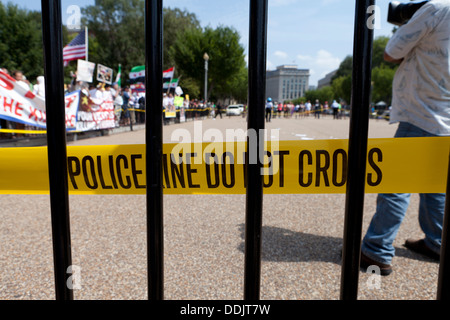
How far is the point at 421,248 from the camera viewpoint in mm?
2627

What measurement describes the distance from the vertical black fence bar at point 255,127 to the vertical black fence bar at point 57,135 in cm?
44

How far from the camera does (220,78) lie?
4600 cm

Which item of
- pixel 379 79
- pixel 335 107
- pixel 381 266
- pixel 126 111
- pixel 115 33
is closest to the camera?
pixel 381 266

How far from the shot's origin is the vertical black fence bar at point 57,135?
0.78 m

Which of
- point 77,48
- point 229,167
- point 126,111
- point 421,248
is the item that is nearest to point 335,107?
point 126,111

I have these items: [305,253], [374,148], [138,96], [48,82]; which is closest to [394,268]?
[305,253]

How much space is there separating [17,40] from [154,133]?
132 ft

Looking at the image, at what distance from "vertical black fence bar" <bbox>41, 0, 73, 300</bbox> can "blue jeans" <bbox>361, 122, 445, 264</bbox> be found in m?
1.94

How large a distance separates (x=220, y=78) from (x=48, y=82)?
46.4 metres

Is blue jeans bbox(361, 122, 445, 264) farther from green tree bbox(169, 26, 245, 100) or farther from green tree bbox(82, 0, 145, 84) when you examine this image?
green tree bbox(169, 26, 245, 100)

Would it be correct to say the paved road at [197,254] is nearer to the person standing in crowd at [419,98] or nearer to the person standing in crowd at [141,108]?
the person standing in crowd at [419,98]

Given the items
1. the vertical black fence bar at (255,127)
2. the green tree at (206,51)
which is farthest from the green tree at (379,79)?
the vertical black fence bar at (255,127)

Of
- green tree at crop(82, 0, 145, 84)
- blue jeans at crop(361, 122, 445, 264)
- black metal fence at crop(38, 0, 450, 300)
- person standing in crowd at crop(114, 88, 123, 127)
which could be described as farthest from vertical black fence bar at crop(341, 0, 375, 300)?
green tree at crop(82, 0, 145, 84)

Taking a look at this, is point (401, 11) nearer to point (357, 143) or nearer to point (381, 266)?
point (381, 266)
